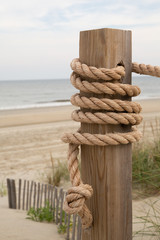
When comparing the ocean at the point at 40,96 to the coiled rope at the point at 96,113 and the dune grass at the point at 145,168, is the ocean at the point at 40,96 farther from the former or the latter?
the coiled rope at the point at 96,113

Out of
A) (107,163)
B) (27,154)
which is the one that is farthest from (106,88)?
(27,154)

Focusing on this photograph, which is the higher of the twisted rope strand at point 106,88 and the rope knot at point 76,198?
the twisted rope strand at point 106,88

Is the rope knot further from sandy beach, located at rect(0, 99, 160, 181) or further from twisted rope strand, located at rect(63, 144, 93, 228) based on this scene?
sandy beach, located at rect(0, 99, 160, 181)

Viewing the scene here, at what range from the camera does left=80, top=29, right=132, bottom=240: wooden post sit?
1274 millimetres

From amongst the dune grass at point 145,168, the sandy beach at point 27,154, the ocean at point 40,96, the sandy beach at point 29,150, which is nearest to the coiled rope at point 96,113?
the sandy beach at point 27,154

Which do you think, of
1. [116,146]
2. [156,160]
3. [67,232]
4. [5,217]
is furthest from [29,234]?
[116,146]

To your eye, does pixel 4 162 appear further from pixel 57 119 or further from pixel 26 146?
pixel 57 119

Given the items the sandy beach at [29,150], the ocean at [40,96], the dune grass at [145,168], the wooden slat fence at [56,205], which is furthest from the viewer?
the ocean at [40,96]

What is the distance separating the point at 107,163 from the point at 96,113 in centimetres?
21

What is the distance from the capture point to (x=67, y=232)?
317 centimetres

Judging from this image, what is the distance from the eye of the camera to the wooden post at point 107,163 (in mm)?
1274

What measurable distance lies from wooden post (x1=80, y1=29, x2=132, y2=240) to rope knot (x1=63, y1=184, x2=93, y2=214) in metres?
0.10

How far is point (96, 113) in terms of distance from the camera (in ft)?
4.14

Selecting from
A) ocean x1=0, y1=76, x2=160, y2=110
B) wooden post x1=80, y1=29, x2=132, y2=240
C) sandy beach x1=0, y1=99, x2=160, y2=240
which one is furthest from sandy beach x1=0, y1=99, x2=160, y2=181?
ocean x1=0, y1=76, x2=160, y2=110
